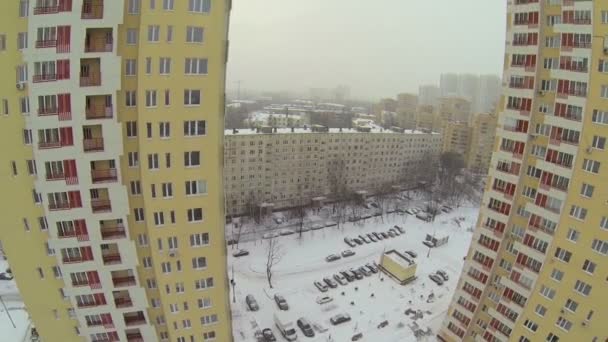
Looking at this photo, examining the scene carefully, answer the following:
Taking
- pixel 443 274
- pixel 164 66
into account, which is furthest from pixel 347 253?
pixel 164 66

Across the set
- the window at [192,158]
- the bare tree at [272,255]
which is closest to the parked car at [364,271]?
the bare tree at [272,255]

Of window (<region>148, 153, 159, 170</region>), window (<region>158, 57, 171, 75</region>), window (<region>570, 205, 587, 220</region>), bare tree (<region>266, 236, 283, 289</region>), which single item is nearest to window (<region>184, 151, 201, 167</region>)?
window (<region>148, 153, 159, 170</region>)

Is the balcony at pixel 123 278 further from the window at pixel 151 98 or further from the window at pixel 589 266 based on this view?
the window at pixel 589 266

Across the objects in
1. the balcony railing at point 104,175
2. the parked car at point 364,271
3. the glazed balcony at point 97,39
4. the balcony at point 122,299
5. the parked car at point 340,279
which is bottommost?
the parked car at point 340,279

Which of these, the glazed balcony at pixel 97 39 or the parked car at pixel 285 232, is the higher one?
the glazed balcony at pixel 97 39

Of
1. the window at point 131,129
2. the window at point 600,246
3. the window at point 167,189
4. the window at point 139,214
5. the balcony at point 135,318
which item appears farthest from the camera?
the balcony at point 135,318

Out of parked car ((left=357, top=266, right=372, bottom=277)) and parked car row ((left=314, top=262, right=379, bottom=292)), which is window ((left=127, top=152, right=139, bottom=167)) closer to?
parked car row ((left=314, top=262, right=379, bottom=292))

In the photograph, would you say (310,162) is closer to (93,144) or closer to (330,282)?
(330,282)

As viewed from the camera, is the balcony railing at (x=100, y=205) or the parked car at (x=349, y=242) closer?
the balcony railing at (x=100, y=205)
